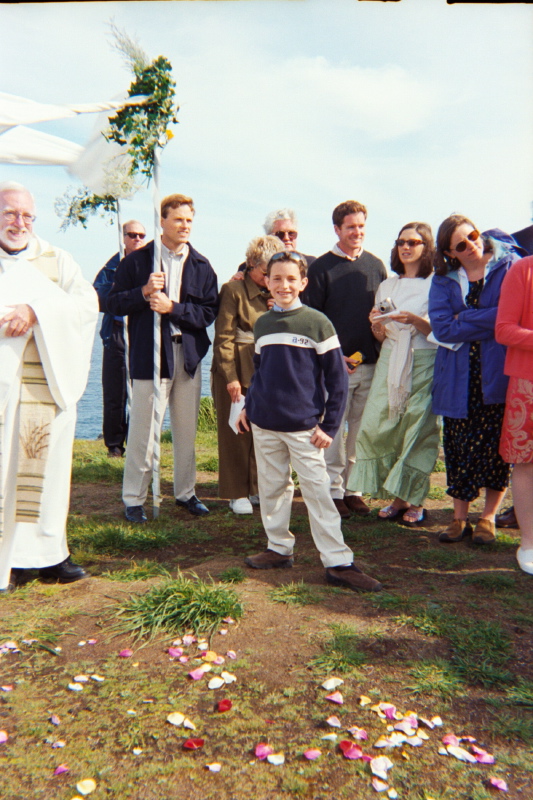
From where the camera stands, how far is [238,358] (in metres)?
5.53

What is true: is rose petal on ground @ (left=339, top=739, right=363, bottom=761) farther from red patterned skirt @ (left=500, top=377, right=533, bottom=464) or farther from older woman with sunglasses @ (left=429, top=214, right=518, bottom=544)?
older woman with sunglasses @ (left=429, top=214, right=518, bottom=544)

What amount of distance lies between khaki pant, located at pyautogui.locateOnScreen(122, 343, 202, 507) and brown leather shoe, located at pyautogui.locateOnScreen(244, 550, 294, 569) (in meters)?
1.46

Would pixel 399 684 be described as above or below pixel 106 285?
below

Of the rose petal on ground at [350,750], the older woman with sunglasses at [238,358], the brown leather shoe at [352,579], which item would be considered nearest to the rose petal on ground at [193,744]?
the rose petal on ground at [350,750]

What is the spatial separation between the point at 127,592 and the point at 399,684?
5.53ft

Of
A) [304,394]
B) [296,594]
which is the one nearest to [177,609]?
[296,594]

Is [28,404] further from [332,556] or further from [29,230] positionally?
[332,556]

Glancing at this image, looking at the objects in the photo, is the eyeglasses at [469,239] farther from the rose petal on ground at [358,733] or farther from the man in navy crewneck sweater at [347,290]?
the rose petal on ground at [358,733]

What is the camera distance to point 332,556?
3.98m

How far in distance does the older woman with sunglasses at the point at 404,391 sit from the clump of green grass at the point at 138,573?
1844mm

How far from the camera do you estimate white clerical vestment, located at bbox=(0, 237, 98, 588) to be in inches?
159

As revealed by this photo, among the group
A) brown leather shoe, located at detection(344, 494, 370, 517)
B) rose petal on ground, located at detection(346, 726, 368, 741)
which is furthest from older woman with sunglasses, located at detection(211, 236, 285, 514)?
rose petal on ground, located at detection(346, 726, 368, 741)

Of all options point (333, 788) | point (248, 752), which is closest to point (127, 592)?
point (248, 752)

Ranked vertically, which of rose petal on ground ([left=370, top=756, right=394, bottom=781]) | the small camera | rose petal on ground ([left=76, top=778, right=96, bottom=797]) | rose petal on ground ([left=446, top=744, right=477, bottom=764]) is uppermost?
the small camera
